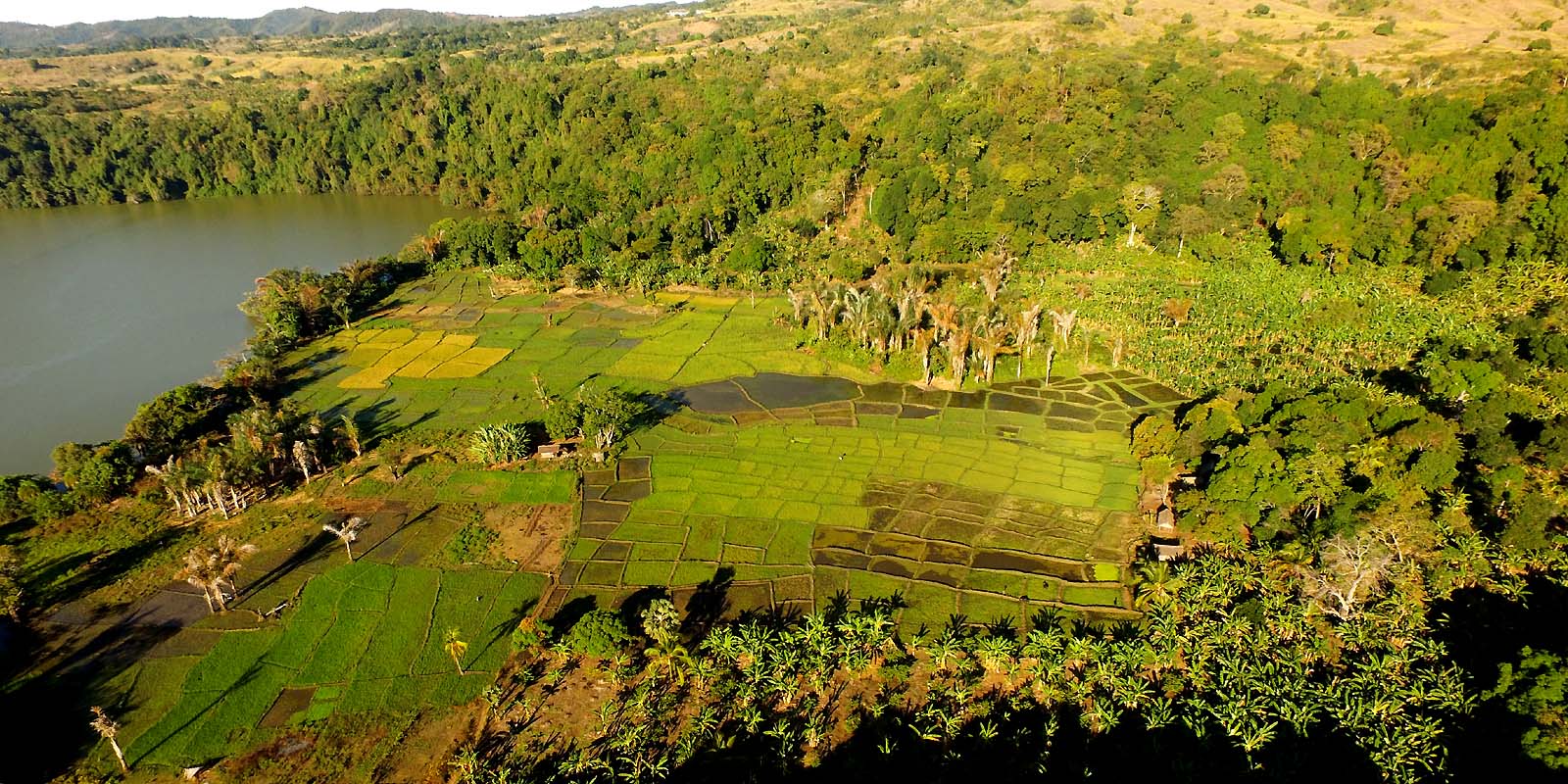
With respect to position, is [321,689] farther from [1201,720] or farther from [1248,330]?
[1248,330]

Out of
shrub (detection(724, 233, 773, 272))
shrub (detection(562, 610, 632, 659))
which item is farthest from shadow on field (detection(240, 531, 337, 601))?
shrub (detection(724, 233, 773, 272))

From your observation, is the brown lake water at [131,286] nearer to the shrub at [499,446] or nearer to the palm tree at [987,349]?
the shrub at [499,446]

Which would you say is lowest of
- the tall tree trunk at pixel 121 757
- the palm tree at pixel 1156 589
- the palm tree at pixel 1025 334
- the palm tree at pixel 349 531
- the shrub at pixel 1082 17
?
the tall tree trunk at pixel 121 757

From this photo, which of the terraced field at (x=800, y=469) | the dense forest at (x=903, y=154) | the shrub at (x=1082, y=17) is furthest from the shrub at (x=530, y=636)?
the shrub at (x=1082, y=17)

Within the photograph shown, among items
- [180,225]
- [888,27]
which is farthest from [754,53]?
[180,225]

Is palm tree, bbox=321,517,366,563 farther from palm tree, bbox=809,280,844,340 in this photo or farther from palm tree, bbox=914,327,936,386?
palm tree, bbox=914,327,936,386

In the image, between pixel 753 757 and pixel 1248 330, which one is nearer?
pixel 753 757

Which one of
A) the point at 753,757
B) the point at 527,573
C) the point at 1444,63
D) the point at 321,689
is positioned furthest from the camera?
the point at 1444,63
